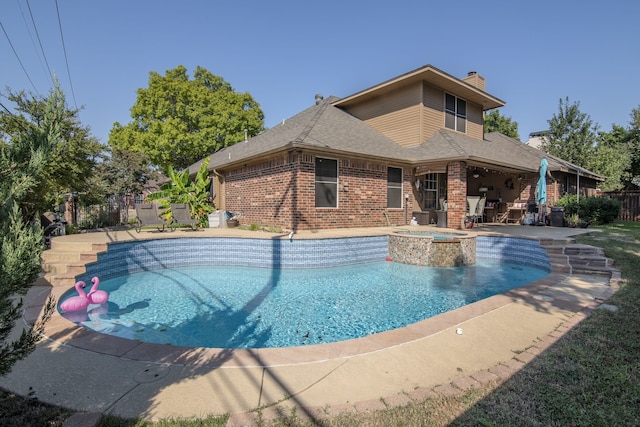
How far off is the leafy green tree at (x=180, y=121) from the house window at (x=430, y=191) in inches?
669

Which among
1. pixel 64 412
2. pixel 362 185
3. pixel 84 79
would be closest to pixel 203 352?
pixel 64 412

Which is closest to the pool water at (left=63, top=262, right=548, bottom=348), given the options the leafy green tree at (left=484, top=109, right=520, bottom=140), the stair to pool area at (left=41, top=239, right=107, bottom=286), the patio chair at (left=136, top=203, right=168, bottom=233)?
the stair to pool area at (left=41, top=239, right=107, bottom=286)

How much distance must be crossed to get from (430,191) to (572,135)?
17.9 m

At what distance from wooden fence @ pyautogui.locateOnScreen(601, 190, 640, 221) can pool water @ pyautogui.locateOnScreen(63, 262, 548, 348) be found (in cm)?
1729

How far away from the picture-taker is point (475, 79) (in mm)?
17172

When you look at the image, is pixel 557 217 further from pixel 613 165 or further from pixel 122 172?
pixel 122 172

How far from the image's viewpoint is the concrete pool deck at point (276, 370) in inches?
90.3

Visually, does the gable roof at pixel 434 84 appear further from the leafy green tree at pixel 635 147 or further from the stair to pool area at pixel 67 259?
the leafy green tree at pixel 635 147

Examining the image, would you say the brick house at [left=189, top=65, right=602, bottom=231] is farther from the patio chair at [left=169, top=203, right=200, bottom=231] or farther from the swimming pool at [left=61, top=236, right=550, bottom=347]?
the patio chair at [left=169, top=203, right=200, bottom=231]

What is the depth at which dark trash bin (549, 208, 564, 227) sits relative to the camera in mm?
13078

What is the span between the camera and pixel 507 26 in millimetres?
12953

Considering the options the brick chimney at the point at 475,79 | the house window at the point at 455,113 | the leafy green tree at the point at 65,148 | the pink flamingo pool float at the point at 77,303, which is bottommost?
the pink flamingo pool float at the point at 77,303

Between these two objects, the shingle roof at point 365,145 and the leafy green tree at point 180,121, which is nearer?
the shingle roof at point 365,145

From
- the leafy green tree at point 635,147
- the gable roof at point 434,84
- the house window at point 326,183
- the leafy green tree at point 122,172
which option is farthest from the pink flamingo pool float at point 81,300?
the leafy green tree at point 635,147
